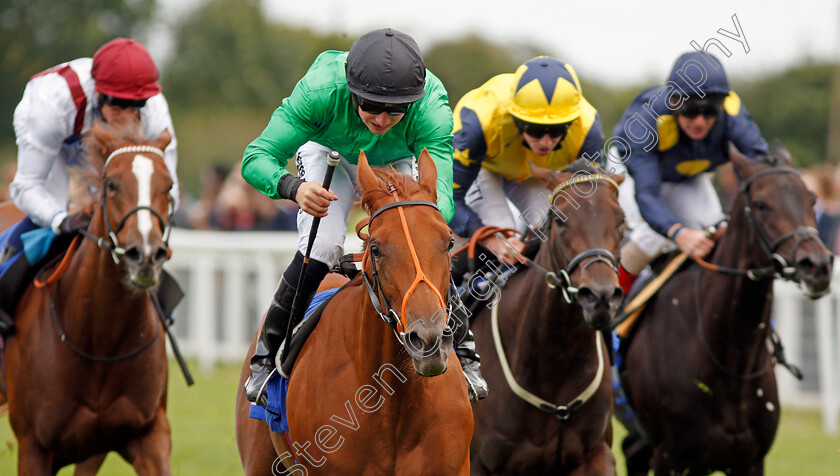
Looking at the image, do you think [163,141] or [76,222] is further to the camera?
[76,222]

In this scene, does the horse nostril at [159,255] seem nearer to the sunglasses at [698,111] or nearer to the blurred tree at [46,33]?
the sunglasses at [698,111]

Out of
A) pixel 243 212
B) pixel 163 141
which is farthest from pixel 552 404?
pixel 243 212

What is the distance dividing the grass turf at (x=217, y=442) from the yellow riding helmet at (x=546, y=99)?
270 centimetres

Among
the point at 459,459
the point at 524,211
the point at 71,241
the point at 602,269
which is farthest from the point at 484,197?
the point at 459,459

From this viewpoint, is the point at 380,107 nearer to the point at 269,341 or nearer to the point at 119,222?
the point at 269,341

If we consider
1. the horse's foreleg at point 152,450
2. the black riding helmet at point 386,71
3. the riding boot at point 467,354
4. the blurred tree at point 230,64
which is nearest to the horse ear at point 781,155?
the riding boot at point 467,354

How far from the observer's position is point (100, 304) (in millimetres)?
5086

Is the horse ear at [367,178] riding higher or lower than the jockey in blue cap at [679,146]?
higher

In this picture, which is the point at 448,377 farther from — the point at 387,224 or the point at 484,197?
the point at 484,197

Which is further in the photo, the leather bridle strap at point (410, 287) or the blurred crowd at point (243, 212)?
the blurred crowd at point (243, 212)

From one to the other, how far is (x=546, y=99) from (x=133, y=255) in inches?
87.8

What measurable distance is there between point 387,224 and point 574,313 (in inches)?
70.0

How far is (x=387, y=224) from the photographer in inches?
134

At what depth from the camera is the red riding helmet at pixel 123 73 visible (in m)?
5.44
